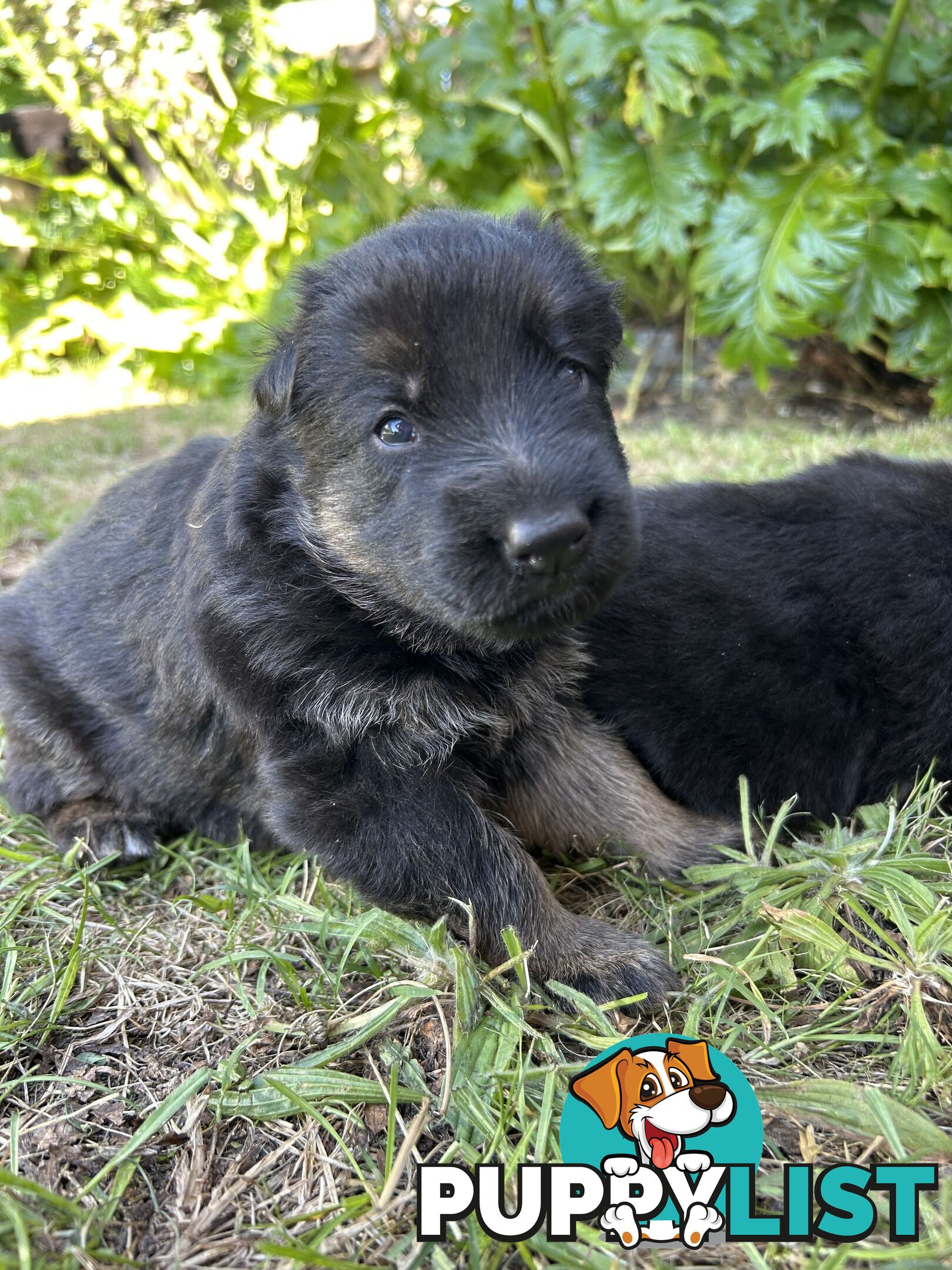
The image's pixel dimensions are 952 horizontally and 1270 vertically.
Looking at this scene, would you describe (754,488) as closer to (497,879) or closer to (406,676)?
(406,676)

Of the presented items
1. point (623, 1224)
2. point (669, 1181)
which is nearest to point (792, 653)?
point (669, 1181)

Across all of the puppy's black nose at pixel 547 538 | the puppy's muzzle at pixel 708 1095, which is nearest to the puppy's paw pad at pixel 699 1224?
the puppy's muzzle at pixel 708 1095

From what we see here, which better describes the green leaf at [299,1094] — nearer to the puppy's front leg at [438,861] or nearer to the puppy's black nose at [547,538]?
the puppy's front leg at [438,861]

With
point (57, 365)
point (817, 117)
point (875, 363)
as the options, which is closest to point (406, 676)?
point (817, 117)

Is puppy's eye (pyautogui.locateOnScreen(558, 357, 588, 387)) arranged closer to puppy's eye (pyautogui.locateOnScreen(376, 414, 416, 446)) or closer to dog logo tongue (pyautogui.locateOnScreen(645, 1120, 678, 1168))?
puppy's eye (pyautogui.locateOnScreen(376, 414, 416, 446))

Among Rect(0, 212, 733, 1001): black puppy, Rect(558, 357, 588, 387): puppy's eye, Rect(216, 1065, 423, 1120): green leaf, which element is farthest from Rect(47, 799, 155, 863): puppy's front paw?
Rect(558, 357, 588, 387): puppy's eye

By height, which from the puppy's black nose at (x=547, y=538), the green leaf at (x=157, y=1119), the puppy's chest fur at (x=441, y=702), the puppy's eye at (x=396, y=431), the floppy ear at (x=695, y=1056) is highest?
the puppy's eye at (x=396, y=431)
